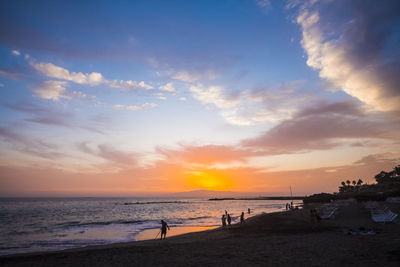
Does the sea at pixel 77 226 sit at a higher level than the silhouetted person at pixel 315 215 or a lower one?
lower

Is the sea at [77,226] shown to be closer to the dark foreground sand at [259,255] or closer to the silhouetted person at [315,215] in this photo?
the dark foreground sand at [259,255]

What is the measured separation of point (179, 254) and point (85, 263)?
15.4 ft

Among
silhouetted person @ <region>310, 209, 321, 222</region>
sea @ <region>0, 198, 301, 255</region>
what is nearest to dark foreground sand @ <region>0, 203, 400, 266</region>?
sea @ <region>0, 198, 301, 255</region>

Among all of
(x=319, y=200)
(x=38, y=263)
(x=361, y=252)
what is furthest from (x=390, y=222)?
(x=319, y=200)

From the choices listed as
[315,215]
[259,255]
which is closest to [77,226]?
[315,215]

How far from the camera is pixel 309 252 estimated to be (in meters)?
11.9

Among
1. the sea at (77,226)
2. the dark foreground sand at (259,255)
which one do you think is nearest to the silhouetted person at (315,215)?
the dark foreground sand at (259,255)

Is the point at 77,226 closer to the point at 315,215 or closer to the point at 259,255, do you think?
the point at 315,215

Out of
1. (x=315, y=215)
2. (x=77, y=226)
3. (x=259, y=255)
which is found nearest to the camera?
(x=259, y=255)

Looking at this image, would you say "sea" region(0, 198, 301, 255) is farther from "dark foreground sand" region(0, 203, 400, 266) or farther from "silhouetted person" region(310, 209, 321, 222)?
"silhouetted person" region(310, 209, 321, 222)

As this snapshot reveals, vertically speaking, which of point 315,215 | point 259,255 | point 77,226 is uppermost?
point 315,215

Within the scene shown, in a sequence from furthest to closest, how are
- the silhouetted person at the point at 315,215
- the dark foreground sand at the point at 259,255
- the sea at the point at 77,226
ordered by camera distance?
the silhouetted person at the point at 315,215 < the sea at the point at 77,226 < the dark foreground sand at the point at 259,255

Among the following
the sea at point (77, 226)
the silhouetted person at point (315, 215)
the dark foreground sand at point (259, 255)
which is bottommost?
the sea at point (77, 226)

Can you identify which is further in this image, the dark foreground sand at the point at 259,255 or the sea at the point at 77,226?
the sea at the point at 77,226
